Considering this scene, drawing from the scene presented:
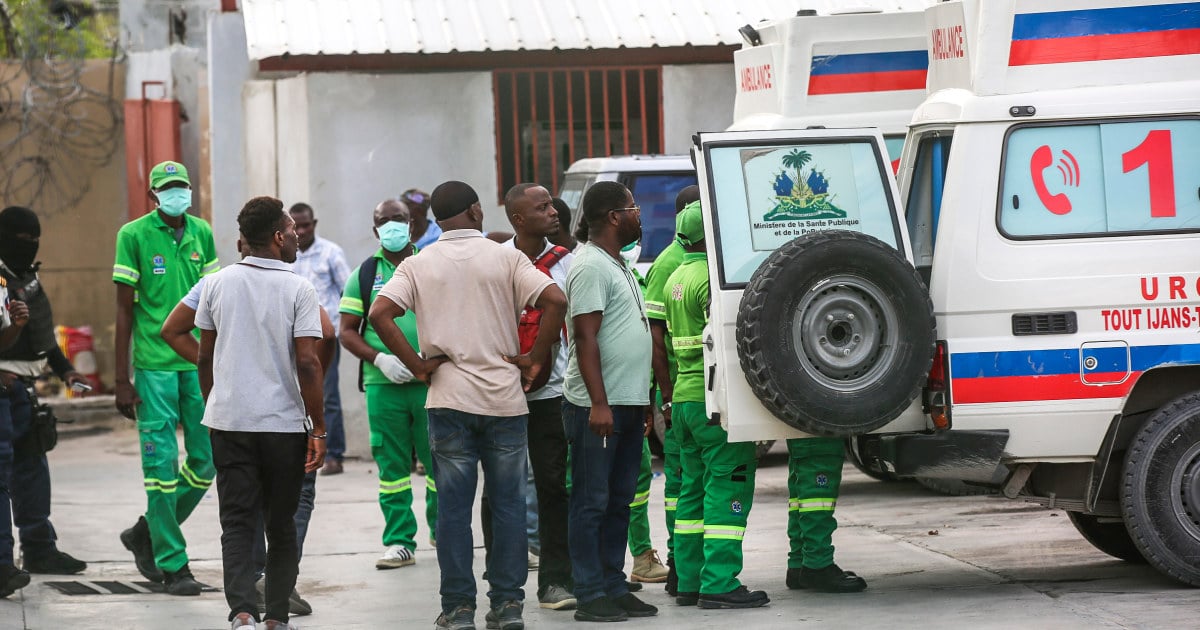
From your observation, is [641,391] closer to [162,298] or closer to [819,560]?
[819,560]

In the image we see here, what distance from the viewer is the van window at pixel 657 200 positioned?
38.2 feet

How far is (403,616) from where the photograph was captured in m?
7.29

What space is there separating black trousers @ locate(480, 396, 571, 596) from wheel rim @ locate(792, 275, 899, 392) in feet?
3.90

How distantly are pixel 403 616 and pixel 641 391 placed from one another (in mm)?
1506

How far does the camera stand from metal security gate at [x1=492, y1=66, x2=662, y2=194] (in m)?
13.9

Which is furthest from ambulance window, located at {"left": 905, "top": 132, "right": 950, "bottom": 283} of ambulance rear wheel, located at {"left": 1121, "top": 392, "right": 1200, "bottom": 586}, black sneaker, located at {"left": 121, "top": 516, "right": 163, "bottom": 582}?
black sneaker, located at {"left": 121, "top": 516, "right": 163, "bottom": 582}

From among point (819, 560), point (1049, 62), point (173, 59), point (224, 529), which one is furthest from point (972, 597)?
point (173, 59)

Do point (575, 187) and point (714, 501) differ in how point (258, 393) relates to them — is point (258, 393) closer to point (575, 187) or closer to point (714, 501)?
point (714, 501)

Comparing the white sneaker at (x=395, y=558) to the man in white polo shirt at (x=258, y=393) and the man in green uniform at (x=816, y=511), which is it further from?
the man in green uniform at (x=816, y=511)

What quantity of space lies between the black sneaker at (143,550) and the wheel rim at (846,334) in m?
3.65

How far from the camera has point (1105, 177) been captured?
22.7ft

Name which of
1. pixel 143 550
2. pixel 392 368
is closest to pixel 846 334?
pixel 392 368

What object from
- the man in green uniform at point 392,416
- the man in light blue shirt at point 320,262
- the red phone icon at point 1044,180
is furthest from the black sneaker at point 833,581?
the man in light blue shirt at point 320,262

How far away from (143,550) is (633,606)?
2799 mm
